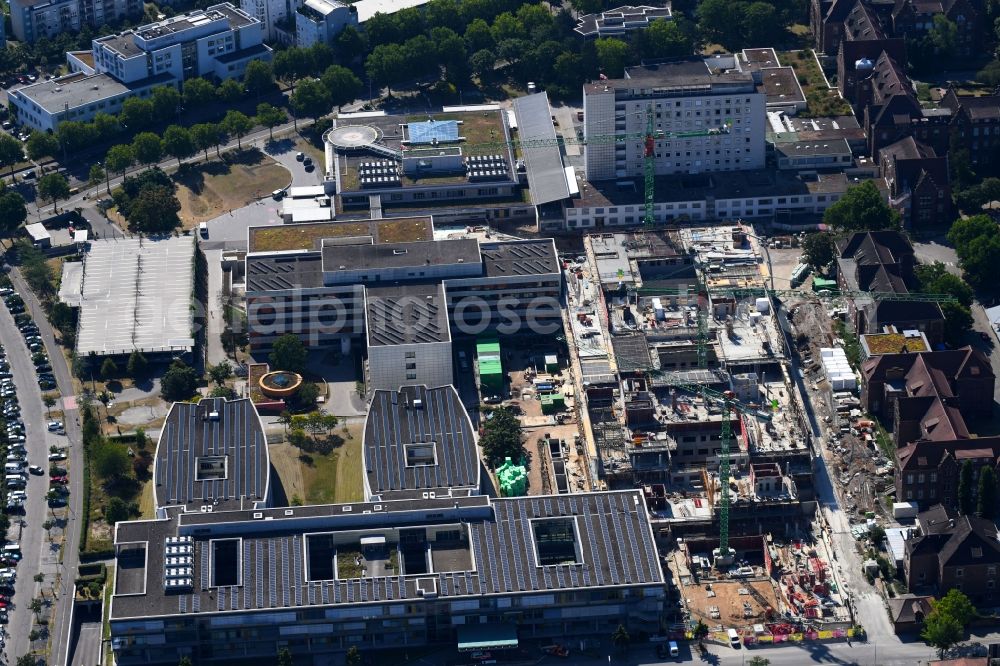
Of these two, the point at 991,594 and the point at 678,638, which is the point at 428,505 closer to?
the point at 678,638

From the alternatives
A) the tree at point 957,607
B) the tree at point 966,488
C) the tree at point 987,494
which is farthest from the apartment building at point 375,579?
the tree at point 987,494

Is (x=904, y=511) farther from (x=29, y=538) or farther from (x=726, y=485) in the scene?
(x=29, y=538)

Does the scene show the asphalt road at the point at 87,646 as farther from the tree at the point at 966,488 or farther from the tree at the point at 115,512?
the tree at the point at 966,488

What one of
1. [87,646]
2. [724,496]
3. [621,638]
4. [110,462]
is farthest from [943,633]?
[110,462]

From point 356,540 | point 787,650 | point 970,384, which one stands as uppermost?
point 970,384

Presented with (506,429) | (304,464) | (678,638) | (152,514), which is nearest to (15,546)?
(152,514)
